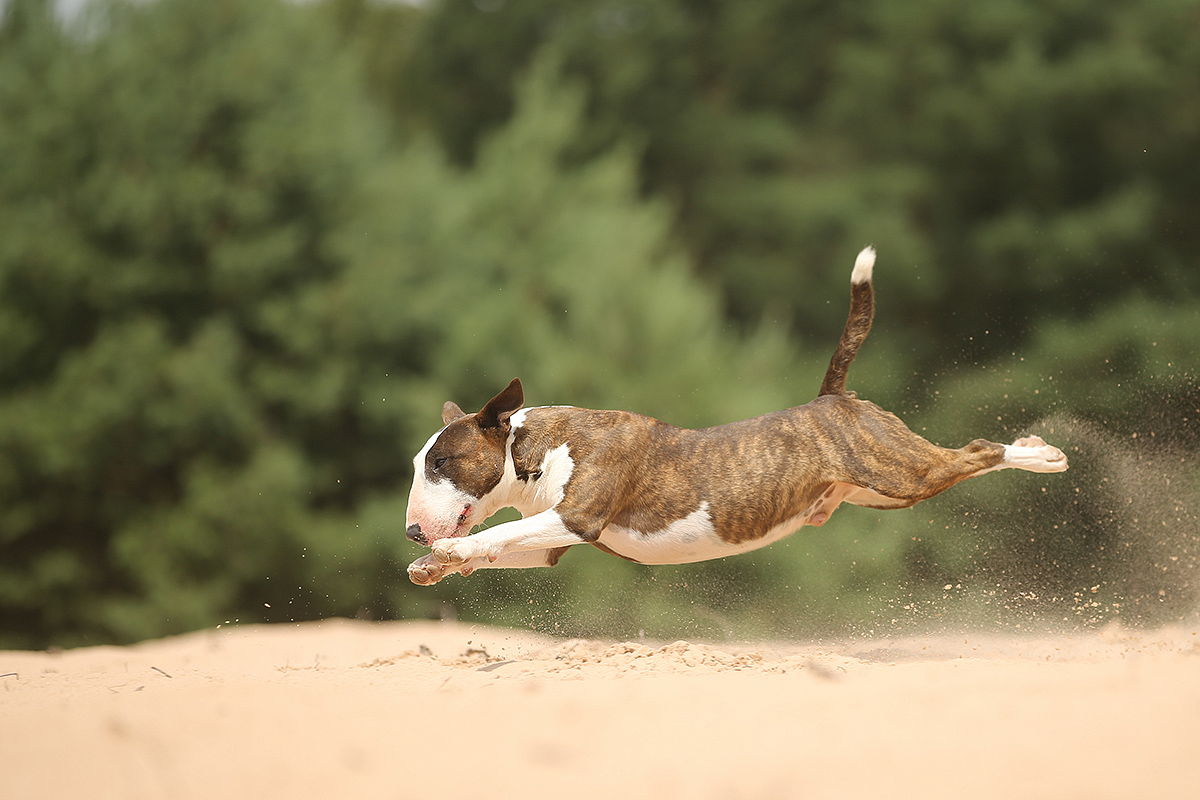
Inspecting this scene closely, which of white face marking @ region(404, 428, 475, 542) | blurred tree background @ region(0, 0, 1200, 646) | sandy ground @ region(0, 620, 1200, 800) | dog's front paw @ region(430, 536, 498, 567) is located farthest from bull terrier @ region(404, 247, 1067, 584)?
blurred tree background @ region(0, 0, 1200, 646)

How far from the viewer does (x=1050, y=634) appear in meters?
6.25

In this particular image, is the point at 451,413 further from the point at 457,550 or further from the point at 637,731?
the point at 637,731

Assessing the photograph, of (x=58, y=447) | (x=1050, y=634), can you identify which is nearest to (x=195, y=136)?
(x=58, y=447)

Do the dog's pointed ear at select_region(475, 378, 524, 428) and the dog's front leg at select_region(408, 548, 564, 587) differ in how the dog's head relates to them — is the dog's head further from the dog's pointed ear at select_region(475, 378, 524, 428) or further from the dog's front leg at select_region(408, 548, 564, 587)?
the dog's front leg at select_region(408, 548, 564, 587)

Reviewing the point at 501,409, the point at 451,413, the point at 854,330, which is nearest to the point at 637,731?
the point at 501,409

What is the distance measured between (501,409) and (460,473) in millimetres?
347

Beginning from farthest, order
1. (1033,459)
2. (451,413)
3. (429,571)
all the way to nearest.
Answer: (451,413)
(1033,459)
(429,571)

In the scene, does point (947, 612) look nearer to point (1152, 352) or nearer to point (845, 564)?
point (845, 564)

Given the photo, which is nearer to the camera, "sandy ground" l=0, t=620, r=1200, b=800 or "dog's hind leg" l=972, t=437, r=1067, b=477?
"sandy ground" l=0, t=620, r=1200, b=800

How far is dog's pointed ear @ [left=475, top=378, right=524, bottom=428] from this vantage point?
4824mm

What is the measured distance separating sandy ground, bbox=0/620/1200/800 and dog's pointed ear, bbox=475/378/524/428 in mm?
1124

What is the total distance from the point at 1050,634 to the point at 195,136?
39.7 ft

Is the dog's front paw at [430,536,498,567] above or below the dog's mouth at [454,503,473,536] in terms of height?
below

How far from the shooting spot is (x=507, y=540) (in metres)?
4.56
